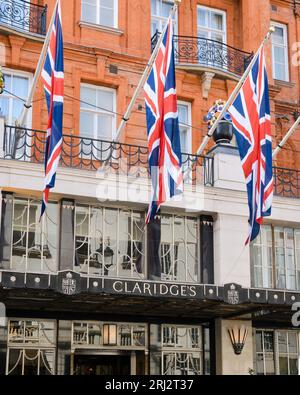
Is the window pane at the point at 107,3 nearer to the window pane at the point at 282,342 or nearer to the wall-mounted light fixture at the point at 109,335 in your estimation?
the wall-mounted light fixture at the point at 109,335

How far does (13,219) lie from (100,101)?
5466mm

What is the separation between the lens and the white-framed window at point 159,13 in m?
21.7

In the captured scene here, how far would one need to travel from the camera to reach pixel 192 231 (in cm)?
1741

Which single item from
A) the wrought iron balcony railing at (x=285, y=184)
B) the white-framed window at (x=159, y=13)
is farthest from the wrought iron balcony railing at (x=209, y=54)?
the wrought iron balcony railing at (x=285, y=184)

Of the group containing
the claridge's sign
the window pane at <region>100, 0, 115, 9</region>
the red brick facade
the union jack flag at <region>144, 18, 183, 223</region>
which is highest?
the window pane at <region>100, 0, 115, 9</region>

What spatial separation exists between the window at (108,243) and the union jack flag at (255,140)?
282 centimetres

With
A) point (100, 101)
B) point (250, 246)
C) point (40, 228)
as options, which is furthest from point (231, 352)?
point (100, 101)

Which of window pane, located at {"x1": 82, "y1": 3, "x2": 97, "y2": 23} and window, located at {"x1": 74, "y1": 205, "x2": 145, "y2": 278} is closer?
window, located at {"x1": 74, "y1": 205, "x2": 145, "y2": 278}

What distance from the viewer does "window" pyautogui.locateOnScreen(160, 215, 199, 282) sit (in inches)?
666

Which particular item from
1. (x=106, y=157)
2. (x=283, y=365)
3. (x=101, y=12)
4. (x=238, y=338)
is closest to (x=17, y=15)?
(x=101, y=12)

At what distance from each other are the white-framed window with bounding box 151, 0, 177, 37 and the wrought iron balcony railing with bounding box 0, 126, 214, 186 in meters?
4.72

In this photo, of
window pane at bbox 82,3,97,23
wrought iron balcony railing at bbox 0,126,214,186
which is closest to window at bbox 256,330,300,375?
wrought iron balcony railing at bbox 0,126,214,186

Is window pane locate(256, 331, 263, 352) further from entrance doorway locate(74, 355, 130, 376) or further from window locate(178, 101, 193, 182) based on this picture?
window locate(178, 101, 193, 182)
